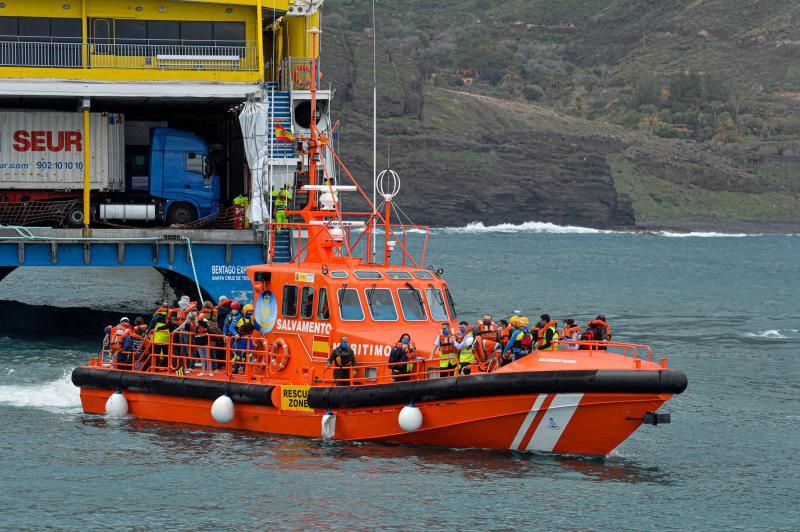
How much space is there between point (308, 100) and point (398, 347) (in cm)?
1443

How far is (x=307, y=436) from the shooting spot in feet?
72.0

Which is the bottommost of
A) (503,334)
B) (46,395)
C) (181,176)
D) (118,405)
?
(46,395)

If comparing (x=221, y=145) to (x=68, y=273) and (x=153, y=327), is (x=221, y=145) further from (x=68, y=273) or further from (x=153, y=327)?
(x=68, y=273)

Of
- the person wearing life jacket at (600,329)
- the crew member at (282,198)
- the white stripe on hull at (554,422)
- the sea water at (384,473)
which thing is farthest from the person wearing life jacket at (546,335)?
the crew member at (282,198)

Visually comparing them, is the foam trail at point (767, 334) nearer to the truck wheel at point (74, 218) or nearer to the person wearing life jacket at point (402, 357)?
the truck wheel at point (74, 218)

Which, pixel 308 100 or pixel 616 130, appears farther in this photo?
pixel 616 130

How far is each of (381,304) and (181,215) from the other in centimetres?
1422

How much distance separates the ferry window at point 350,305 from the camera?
861 inches

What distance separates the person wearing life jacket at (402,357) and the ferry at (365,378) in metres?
0.08

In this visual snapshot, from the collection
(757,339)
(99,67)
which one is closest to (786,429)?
(757,339)

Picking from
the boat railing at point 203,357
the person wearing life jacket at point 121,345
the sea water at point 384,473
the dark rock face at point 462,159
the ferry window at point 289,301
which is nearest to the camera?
the sea water at point 384,473

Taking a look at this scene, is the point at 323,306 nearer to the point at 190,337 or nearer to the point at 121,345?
the point at 190,337

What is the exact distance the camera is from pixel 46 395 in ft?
87.4

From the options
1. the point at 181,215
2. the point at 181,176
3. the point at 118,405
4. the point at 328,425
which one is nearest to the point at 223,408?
the point at 328,425
